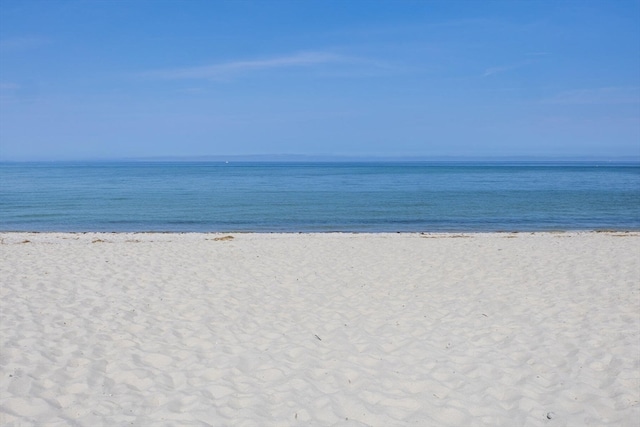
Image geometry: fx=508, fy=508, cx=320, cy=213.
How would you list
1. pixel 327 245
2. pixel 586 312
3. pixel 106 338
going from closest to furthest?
pixel 106 338 < pixel 586 312 < pixel 327 245

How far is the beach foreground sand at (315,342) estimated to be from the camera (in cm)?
470

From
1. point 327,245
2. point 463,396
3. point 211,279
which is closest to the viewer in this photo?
point 463,396

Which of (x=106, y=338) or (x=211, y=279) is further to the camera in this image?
(x=211, y=279)

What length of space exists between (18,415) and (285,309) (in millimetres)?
4287

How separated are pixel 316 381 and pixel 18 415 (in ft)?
8.89

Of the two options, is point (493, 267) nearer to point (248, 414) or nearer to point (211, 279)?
point (211, 279)

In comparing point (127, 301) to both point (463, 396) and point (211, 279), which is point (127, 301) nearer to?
point (211, 279)

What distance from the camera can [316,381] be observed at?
533 cm

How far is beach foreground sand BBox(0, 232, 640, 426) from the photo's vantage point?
4.70m

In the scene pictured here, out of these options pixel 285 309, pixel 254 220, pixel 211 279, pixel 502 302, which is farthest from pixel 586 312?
pixel 254 220

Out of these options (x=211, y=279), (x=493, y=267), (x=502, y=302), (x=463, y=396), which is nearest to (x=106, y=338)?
(x=211, y=279)

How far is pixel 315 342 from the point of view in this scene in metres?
6.54

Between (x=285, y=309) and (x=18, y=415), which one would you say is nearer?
(x=18, y=415)

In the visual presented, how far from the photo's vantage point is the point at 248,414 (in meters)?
4.56
